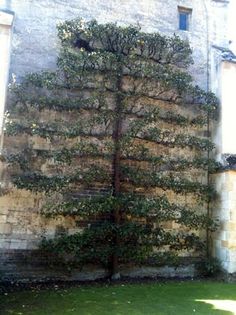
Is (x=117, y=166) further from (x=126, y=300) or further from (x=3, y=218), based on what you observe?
(x=126, y=300)

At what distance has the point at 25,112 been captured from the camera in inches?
352

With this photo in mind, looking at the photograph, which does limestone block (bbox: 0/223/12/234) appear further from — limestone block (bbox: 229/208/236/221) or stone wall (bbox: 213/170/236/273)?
limestone block (bbox: 229/208/236/221)

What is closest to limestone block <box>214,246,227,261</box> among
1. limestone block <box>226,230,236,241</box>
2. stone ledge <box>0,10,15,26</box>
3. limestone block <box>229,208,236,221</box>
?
limestone block <box>226,230,236,241</box>

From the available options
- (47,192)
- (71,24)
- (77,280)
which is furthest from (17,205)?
(71,24)

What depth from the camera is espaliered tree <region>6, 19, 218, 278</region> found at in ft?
28.0

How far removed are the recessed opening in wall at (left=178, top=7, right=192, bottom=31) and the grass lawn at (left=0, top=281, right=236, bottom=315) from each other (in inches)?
267

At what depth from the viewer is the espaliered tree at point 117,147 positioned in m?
8.52

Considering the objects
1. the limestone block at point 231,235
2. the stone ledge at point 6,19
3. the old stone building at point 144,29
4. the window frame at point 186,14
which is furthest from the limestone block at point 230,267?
the stone ledge at point 6,19

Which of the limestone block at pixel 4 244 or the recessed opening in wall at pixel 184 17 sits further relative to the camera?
the recessed opening in wall at pixel 184 17

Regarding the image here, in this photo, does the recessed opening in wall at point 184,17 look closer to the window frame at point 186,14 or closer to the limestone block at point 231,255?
the window frame at point 186,14

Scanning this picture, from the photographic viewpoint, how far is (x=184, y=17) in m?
11.0

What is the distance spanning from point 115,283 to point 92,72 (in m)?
4.68

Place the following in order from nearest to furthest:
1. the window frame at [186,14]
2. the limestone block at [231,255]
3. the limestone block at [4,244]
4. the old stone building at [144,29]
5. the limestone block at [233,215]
A: 1. the limestone block at [4,244]
2. the old stone building at [144,29]
3. the limestone block at [231,255]
4. the limestone block at [233,215]
5. the window frame at [186,14]

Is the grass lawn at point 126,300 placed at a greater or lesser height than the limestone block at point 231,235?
lesser
